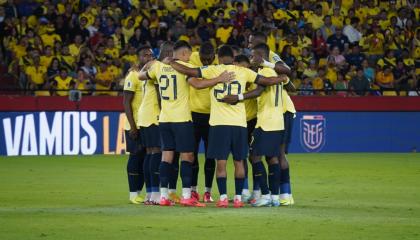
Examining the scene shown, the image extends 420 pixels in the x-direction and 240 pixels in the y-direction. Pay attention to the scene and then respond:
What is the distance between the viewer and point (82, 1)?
2980 cm

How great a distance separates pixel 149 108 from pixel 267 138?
170 centimetres

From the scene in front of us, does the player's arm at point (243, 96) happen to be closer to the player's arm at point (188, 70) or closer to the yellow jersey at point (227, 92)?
the yellow jersey at point (227, 92)

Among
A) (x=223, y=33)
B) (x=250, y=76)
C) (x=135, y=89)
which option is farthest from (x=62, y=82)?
(x=250, y=76)

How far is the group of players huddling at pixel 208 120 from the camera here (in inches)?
552

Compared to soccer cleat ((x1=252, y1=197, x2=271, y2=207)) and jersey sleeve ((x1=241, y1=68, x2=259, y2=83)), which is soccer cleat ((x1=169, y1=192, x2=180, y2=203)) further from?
jersey sleeve ((x1=241, y1=68, x2=259, y2=83))

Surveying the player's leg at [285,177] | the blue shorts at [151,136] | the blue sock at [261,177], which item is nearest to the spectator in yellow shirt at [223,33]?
the player's leg at [285,177]

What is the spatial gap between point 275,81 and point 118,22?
1592cm

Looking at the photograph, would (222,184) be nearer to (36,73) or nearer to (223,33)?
(36,73)

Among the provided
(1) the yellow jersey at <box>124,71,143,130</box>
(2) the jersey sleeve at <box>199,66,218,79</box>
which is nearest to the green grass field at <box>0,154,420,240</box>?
(1) the yellow jersey at <box>124,71,143,130</box>

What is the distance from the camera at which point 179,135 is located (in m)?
14.3

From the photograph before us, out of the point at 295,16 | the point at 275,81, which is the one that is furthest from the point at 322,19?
the point at 275,81

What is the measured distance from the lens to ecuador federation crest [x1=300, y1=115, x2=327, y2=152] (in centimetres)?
2759

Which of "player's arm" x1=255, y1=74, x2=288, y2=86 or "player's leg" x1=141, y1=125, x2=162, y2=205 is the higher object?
"player's arm" x1=255, y1=74, x2=288, y2=86

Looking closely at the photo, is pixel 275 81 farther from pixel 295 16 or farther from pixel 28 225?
pixel 295 16
